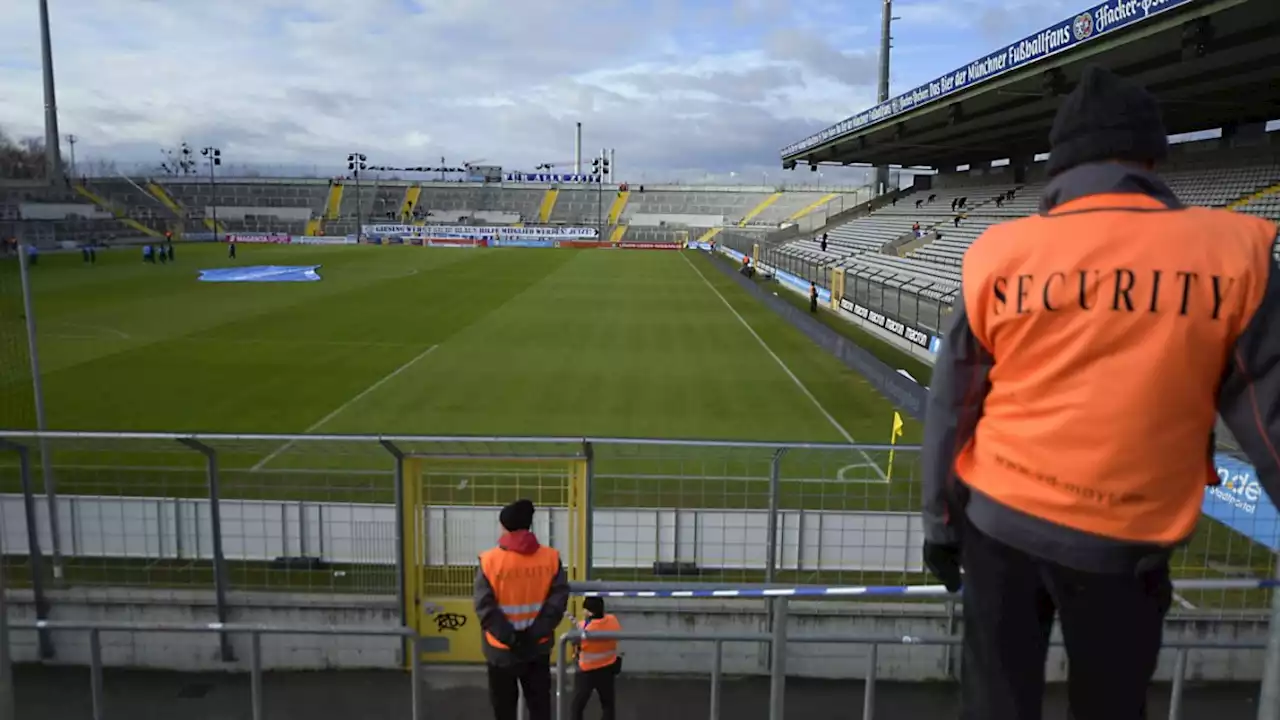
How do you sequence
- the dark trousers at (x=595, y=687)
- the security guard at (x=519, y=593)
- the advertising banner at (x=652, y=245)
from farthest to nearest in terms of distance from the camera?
the advertising banner at (x=652, y=245) < the dark trousers at (x=595, y=687) < the security guard at (x=519, y=593)

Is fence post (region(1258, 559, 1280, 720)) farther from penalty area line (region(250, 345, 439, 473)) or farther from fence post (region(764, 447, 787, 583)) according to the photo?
penalty area line (region(250, 345, 439, 473))

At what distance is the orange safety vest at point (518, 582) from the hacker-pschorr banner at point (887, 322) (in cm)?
1623

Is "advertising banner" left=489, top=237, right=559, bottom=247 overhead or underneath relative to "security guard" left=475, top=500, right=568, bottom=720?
overhead

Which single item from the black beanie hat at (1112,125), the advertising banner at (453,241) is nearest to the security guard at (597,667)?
the black beanie hat at (1112,125)

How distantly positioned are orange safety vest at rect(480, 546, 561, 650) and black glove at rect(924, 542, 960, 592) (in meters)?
2.29

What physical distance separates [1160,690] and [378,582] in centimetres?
576

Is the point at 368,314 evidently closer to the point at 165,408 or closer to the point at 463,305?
the point at 463,305

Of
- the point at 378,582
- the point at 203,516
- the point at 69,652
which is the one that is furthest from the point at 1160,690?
the point at 69,652

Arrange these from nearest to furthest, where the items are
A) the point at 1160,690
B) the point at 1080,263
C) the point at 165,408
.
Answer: the point at 1080,263 → the point at 1160,690 → the point at 165,408

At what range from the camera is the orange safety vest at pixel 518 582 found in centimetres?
389

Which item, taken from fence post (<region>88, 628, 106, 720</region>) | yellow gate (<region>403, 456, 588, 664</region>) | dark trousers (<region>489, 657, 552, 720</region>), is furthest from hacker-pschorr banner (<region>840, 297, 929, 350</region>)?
fence post (<region>88, 628, 106, 720</region>)

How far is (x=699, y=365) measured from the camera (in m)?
18.7

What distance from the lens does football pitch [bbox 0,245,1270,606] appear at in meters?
7.07

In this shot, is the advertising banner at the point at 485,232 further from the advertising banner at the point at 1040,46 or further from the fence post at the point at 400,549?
the fence post at the point at 400,549
